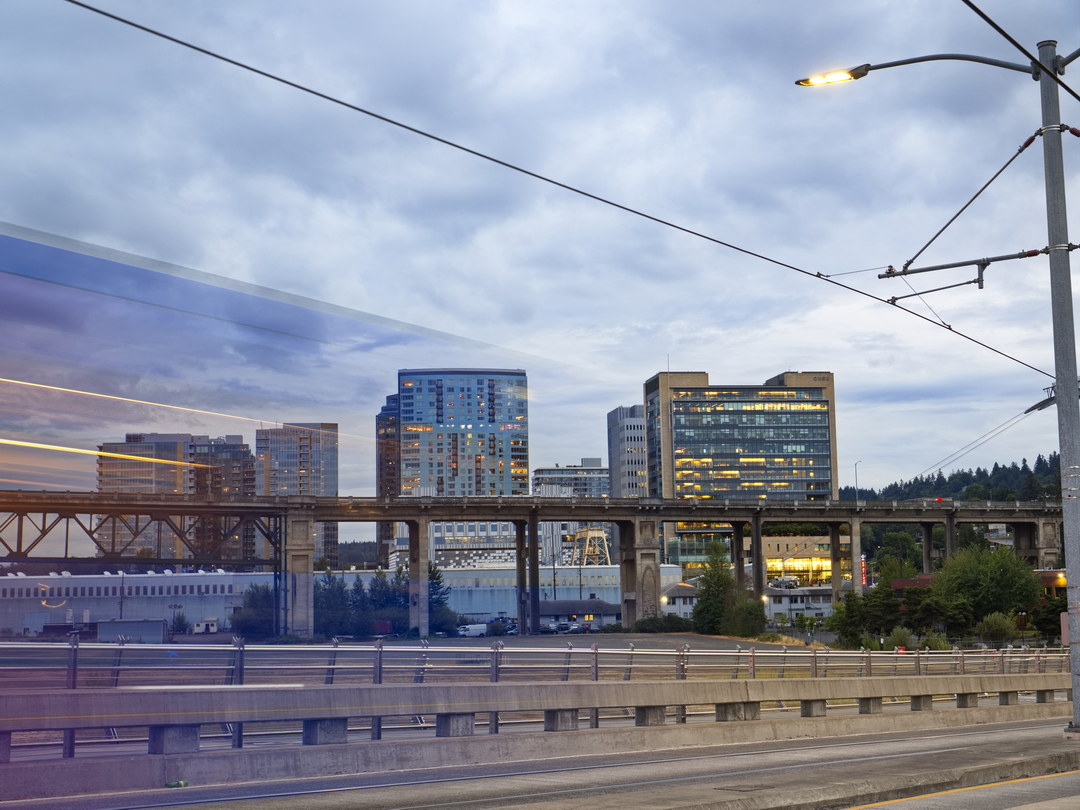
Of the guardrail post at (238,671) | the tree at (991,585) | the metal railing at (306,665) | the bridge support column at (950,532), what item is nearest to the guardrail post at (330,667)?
the metal railing at (306,665)

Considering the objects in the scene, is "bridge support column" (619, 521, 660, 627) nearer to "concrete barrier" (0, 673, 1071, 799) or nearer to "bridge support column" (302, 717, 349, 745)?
"concrete barrier" (0, 673, 1071, 799)

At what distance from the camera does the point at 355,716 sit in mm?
15578

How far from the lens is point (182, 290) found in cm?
2070

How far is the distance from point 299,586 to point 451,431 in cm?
1486

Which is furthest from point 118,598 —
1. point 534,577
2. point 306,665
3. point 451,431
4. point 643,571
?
point 643,571

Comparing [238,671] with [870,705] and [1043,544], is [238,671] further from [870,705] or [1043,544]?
[1043,544]

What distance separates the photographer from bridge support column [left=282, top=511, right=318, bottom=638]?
55044 millimetres

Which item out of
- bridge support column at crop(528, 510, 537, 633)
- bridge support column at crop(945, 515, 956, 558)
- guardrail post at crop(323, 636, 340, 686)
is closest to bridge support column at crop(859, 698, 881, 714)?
guardrail post at crop(323, 636, 340, 686)

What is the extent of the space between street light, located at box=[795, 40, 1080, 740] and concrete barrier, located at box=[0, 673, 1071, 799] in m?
6.23

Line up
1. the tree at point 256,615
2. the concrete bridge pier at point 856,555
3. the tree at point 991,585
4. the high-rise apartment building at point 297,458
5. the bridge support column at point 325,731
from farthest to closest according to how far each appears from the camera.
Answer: the concrete bridge pier at point 856,555, the tree at point 991,585, the tree at point 256,615, the high-rise apartment building at point 297,458, the bridge support column at point 325,731

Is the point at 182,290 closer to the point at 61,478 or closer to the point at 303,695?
the point at 61,478

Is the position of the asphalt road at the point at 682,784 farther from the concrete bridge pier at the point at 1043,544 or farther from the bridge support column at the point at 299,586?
the concrete bridge pier at the point at 1043,544

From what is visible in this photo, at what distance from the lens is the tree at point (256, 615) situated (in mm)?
41688

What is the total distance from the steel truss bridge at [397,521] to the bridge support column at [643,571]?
12 centimetres
